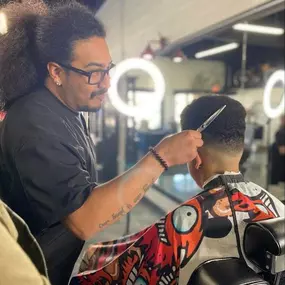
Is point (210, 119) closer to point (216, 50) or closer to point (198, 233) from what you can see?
point (198, 233)

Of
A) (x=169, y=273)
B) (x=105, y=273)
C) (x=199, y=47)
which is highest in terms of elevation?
(x=199, y=47)

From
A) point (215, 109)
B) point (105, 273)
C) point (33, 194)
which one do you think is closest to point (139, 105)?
point (215, 109)

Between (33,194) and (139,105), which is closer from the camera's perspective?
(33,194)

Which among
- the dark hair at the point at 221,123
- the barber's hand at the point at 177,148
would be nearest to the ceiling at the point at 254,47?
the dark hair at the point at 221,123

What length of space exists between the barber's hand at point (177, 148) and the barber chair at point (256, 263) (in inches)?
9.7

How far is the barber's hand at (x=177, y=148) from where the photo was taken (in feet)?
2.58

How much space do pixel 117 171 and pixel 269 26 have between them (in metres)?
2.39

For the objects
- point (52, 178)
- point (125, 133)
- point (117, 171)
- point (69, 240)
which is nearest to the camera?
point (52, 178)

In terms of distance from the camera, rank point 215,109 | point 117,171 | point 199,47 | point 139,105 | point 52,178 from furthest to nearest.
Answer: point 117,171
point 199,47
point 139,105
point 215,109
point 52,178

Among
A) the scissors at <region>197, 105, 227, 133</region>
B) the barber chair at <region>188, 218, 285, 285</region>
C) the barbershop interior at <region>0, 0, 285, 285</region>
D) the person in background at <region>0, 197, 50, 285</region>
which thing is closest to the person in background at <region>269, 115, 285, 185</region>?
the barbershop interior at <region>0, 0, 285, 285</region>

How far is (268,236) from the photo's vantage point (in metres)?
0.75

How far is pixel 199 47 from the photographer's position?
2.92m

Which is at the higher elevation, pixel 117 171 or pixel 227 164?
pixel 227 164

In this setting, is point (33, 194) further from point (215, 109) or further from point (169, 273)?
point (215, 109)
